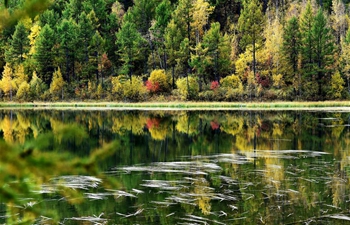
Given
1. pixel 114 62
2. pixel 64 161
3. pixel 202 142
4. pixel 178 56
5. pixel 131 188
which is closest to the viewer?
pixel 64 161

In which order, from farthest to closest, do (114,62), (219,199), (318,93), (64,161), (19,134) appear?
(114,62) → (318,93) → (19,134) → (219,199) → (64,161)

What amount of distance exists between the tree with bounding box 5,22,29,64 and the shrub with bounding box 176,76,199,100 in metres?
28.1

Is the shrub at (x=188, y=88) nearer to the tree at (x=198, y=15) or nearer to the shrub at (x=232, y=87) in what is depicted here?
the shrub at (x=232, y=87)

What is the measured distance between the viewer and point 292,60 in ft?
207

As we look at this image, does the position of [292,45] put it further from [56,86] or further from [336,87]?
[56,86]

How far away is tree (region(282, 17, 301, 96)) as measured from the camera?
2417 inches

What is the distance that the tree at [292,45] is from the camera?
61.4 metres

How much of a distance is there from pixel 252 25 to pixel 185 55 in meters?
9.73

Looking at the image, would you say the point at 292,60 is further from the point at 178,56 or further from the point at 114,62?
the point at 114,62

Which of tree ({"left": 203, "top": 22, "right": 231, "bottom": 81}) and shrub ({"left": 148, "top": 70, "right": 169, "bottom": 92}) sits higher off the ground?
tree ({"left": 203, "top": 22, "right": 231, "bottom": 81})

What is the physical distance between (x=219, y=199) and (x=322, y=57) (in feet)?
174

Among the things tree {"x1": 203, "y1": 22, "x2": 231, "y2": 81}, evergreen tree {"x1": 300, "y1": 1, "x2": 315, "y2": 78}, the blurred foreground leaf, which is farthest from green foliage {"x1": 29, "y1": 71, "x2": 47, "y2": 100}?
the blurred foreground leaf

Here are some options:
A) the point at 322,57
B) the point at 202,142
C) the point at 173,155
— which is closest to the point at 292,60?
the point at 322,57

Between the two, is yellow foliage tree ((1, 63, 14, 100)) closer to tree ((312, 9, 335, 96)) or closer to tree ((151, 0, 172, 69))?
tree ((151, 0, 172, 69))
